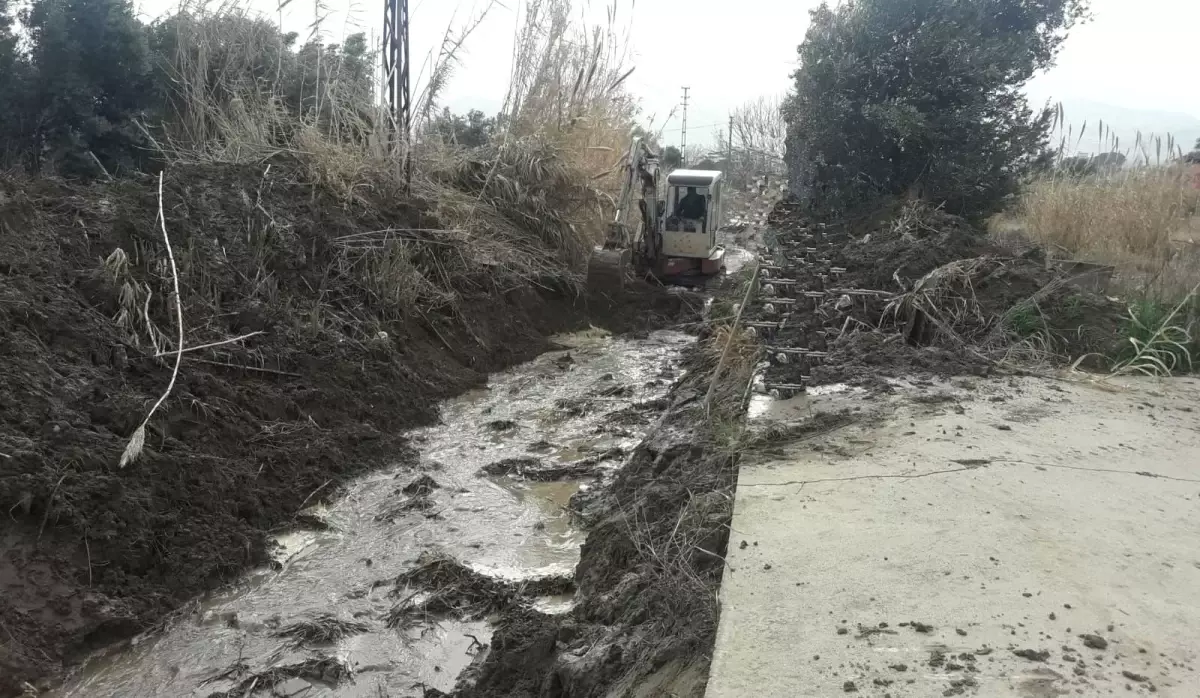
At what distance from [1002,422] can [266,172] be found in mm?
7063

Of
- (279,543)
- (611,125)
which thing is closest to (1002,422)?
(279,543)

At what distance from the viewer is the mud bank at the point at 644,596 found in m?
2.96

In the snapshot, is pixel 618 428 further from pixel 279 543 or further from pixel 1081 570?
pixel 1081 570

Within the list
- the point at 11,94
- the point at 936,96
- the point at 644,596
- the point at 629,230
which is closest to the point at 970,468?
the point at 644,596

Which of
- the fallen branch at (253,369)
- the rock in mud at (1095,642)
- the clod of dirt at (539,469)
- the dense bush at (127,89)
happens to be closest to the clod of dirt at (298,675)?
the clod of dirt at (539,469)

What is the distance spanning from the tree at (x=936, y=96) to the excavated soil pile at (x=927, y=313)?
6.02 feet

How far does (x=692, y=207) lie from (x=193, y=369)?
7.20 m

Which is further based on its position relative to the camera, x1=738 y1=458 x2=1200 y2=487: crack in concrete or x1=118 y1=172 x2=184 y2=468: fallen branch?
x1=118 y1=172 x2=184 y2=468: fallen branch

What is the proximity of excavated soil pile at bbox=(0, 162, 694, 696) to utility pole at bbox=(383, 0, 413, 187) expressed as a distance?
0.87 metres

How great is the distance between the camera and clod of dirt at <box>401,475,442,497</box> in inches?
227

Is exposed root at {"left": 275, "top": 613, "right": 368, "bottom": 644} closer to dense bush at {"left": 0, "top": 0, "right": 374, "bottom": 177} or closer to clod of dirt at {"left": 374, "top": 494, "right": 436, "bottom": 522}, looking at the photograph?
clod of dirt at {"left": 374, "top": 494, "right": 436, "bottom": 522}

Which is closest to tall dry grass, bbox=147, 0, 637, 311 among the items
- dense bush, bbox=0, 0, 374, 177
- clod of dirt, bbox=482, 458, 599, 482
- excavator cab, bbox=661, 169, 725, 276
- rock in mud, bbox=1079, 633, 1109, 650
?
dense bush, bbox=0, 0, 374, 177

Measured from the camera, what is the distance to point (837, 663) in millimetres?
2557

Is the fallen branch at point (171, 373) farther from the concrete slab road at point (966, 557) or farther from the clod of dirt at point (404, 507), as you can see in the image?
the concrete slab road at point (966, 557)
